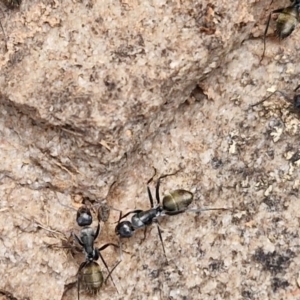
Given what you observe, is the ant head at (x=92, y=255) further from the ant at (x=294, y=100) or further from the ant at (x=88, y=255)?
the ant at (x=294, y=100)

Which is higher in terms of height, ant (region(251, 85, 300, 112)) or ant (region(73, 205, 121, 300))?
ant (region(251, 85, 300, 112))

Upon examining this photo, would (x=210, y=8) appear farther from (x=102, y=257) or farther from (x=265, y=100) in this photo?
(x=102, y=257)

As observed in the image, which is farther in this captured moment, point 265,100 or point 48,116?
point 265,100

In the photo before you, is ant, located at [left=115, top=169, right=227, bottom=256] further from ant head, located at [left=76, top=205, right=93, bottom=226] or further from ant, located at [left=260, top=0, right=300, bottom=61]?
ant, located at [left=260, top=0, right=300, bottom=61]

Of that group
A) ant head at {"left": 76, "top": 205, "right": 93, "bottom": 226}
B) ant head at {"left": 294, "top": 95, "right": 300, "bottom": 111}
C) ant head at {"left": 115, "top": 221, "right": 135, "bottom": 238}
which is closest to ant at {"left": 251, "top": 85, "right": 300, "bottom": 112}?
ant head at {"left": 294, "top": 95, "right": 300, "bottom": 111}

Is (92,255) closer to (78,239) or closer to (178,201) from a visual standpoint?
(78,239)

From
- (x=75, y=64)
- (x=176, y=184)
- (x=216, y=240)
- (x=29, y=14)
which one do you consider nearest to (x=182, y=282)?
(x=216, y=240)
